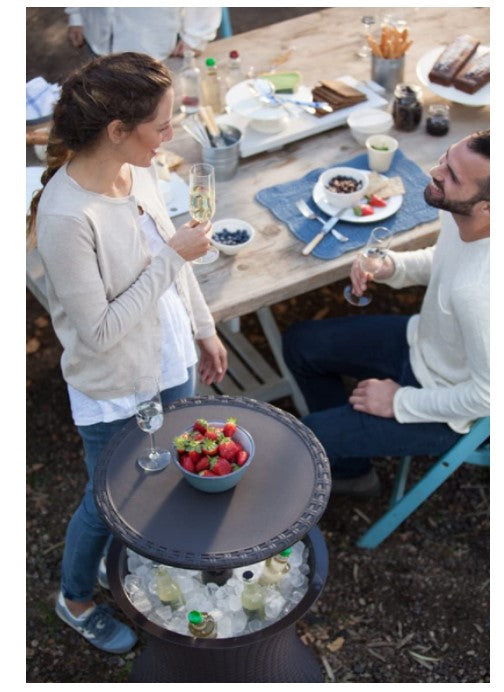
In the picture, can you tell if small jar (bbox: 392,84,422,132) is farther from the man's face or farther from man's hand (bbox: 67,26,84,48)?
man's hand (bbox: 67,26,84,48)

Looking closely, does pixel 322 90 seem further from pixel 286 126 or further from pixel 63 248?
pixel 63 248

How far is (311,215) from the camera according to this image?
10.0 ft

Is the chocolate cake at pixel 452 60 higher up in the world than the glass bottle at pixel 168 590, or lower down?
higher up

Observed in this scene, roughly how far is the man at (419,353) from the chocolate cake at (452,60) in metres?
1.03

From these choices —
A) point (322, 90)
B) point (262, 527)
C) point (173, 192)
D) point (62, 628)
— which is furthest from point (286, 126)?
point (62, 628)

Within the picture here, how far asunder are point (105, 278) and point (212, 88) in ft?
5.21

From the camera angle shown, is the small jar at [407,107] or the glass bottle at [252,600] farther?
the small jar at [407,107]

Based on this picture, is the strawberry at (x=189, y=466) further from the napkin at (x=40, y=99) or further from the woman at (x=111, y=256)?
the napkin at (x=40, y=99)

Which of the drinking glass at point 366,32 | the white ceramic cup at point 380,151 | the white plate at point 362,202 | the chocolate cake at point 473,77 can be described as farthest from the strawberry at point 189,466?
the drinking glass at point 366,32

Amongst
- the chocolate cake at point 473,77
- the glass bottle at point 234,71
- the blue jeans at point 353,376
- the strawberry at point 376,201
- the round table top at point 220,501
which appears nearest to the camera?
the round table top at point 220,501

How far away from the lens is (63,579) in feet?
9.11

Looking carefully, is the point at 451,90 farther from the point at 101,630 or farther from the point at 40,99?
the point at 101,630

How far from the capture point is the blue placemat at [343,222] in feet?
9.72

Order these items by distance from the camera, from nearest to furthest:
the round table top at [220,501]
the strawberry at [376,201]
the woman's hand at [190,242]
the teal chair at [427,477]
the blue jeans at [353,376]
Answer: the round table top at [220,501]
the woman's hand at [190,242]
the teal chair at [427,477]
the blue jeans at [353,376]
the strawberry at [376,201]
